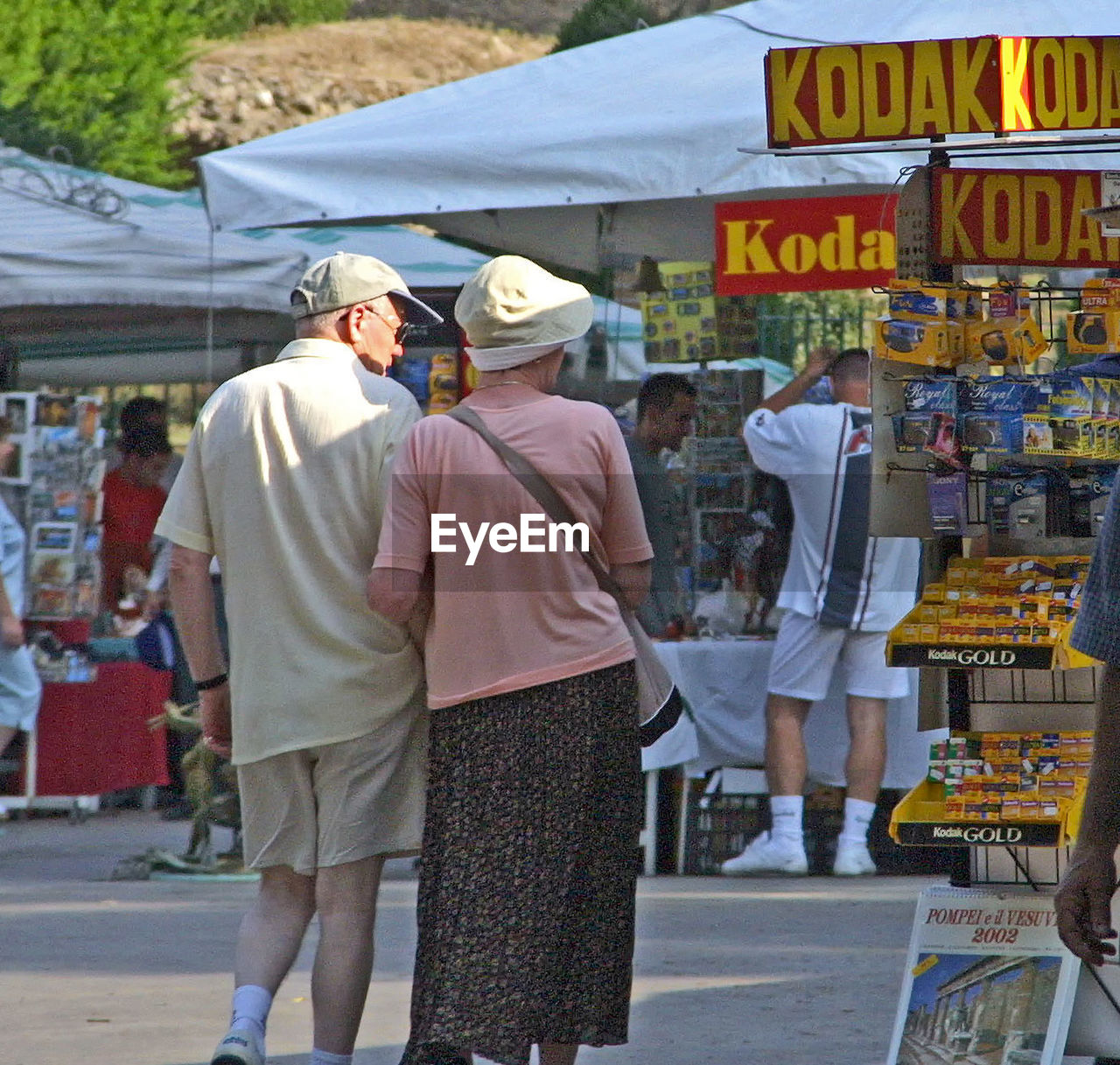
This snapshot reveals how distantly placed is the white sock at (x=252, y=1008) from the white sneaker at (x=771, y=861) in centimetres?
395

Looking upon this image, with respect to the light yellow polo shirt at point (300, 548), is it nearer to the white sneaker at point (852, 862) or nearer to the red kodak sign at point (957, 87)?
the red kodak sign at point (957, 87)

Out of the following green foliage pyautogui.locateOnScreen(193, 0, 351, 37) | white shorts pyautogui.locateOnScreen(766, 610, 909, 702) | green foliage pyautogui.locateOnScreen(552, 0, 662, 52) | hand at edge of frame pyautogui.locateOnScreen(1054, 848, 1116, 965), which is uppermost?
green foliage pyautogui.locateOnScreen(193, 0, 351, 37)

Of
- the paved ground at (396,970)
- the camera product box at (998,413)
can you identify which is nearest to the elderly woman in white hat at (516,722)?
the camera product box at (998,413)

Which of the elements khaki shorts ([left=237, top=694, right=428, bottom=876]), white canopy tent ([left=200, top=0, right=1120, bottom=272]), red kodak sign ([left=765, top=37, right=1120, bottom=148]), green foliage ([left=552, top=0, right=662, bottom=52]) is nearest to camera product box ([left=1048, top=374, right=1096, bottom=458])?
red kodak sign ([left=765, top=37, right=1120, bottom=148])

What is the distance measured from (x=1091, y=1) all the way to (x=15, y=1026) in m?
5.53

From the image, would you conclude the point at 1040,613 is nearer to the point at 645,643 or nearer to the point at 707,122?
the point at 645,643

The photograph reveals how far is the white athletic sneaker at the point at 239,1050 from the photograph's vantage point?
4.04 m

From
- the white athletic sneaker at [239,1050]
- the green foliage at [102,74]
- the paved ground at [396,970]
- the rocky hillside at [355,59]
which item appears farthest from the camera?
the rocky hillside at [355,59]

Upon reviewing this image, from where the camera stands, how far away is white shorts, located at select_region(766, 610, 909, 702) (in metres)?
7.89

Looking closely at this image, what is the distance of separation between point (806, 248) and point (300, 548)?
4.21m

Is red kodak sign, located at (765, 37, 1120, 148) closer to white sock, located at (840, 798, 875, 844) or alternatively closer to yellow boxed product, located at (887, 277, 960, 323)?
yellow boxed product, located at (887, 277, 960, 323)

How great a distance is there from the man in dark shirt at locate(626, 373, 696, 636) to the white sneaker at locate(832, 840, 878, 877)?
119 cm

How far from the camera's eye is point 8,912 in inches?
277

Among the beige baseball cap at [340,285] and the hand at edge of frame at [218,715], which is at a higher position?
the beige baseball cap at [340,285]
